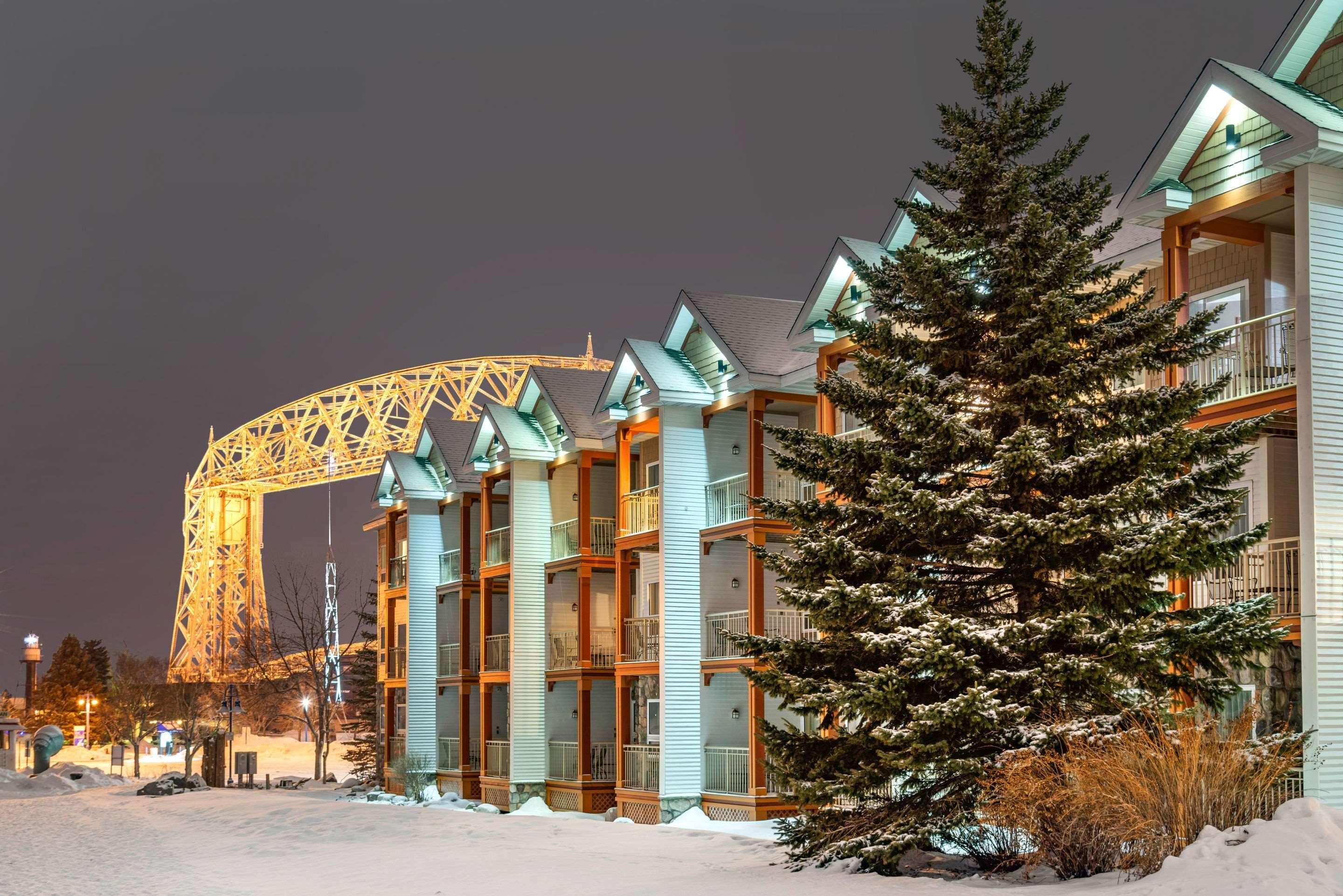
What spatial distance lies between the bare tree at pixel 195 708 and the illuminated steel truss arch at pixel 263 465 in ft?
4.76

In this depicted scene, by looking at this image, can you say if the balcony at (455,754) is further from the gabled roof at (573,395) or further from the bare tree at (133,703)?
the bare tree at (133,703)

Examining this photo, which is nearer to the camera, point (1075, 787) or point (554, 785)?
point (1075, 787)

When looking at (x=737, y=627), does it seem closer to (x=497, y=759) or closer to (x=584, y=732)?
(x=584, y=732)

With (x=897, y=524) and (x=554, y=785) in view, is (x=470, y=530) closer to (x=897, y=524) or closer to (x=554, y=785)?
(x=554, y=785)

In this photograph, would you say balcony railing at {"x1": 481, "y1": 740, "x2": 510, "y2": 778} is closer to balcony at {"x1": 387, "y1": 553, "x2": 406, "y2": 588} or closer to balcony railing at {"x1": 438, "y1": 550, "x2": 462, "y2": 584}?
balcony railing at {"x1": 438, "y1": 550, "x2": 462, "y2": 584}

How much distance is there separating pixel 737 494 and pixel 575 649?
897cm

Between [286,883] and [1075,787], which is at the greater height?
[1075,787]

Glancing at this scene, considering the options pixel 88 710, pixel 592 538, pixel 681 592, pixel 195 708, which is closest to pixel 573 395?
pixel 592 538

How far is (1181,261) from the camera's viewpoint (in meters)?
20.9

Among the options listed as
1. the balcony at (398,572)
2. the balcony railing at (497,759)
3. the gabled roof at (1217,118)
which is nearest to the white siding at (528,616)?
the balcony railing at (497,759)

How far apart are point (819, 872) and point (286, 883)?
307 inches

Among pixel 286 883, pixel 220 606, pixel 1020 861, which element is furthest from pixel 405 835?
pixel 220 606

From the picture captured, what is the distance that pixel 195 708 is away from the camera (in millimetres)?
80188

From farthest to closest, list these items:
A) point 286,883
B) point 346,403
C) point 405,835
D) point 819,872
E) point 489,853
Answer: point 346,403, point 405,835, point 489,853, point 286,883, point 819,872
